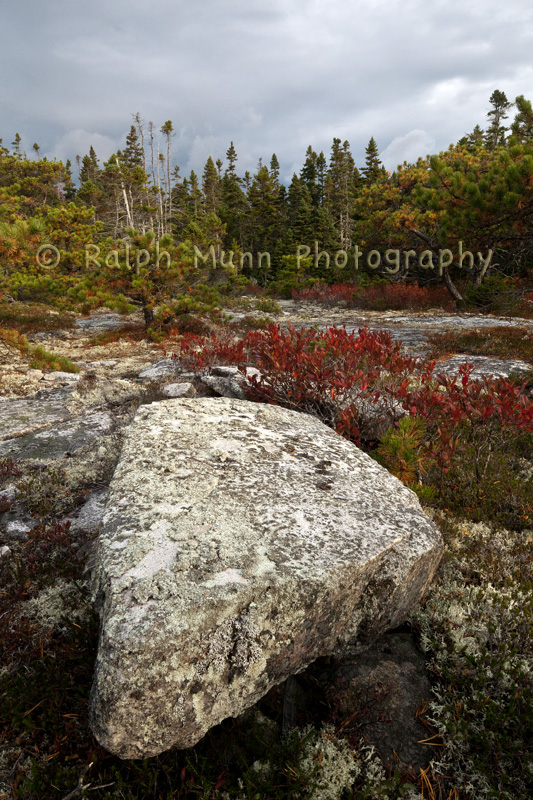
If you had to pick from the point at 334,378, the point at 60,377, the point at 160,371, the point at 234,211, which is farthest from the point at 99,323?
the point at 234,211

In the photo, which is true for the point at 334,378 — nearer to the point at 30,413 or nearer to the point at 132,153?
the point at 30,413

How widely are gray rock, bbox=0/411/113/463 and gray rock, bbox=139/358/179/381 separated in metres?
2.70

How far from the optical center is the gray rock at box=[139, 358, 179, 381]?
820 cm

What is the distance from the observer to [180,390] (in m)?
6.07

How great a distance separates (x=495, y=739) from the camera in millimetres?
1799

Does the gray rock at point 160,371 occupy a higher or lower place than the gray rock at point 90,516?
higher

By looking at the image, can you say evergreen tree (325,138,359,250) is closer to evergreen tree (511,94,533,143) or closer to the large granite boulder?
evergreen tree (511,94,533,143)

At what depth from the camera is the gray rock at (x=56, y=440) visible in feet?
15.0

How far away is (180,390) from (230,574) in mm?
4487

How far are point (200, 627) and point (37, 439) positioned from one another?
420 cm

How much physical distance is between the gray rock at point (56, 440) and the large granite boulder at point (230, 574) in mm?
2088

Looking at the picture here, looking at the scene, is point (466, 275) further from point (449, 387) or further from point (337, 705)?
point (337, 705)

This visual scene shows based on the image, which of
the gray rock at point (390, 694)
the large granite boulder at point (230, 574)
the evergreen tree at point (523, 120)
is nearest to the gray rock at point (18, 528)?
the large granite boulder at point (230, 574)

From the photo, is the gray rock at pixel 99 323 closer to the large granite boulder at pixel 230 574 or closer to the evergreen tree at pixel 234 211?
the large granite boulder at pixel 230 574
